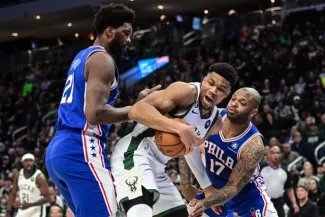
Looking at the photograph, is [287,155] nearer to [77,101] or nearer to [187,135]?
[187,135]

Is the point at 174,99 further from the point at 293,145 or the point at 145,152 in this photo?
the point at 293,145

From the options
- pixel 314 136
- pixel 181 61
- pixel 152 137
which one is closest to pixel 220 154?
pixel 152 137

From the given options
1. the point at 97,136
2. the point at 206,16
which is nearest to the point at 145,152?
the point at 97,136

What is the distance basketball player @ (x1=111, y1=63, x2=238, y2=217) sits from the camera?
394 cm

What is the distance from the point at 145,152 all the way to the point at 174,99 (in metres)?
0.47

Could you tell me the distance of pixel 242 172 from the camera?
5.29m

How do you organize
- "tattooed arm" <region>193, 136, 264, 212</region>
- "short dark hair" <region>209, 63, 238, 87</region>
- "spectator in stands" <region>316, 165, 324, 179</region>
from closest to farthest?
A: 1. "short dark hair" <region>209, 63, 238, 87</region>
2. "tattooed arm" <region>193, 136, 264, 212</region>
3. "spectator in stands" <region>316, 165, 324, 179</region>

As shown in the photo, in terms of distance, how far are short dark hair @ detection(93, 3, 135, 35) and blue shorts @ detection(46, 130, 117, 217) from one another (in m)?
0.79

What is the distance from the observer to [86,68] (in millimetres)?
3846

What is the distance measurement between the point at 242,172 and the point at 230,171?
0.29 meters

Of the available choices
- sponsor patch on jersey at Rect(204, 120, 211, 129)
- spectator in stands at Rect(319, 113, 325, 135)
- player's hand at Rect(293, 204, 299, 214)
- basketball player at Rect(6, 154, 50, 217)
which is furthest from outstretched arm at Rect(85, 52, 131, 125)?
spectator in stands at Rect(319, 113, 325, 135)

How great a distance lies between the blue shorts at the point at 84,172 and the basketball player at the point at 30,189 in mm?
5089

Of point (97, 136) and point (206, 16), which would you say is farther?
point (206, 16)

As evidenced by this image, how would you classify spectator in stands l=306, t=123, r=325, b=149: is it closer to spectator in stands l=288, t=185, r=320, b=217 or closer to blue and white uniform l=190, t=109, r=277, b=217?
spectator in stands l=288, t=185, r=320, b=217
